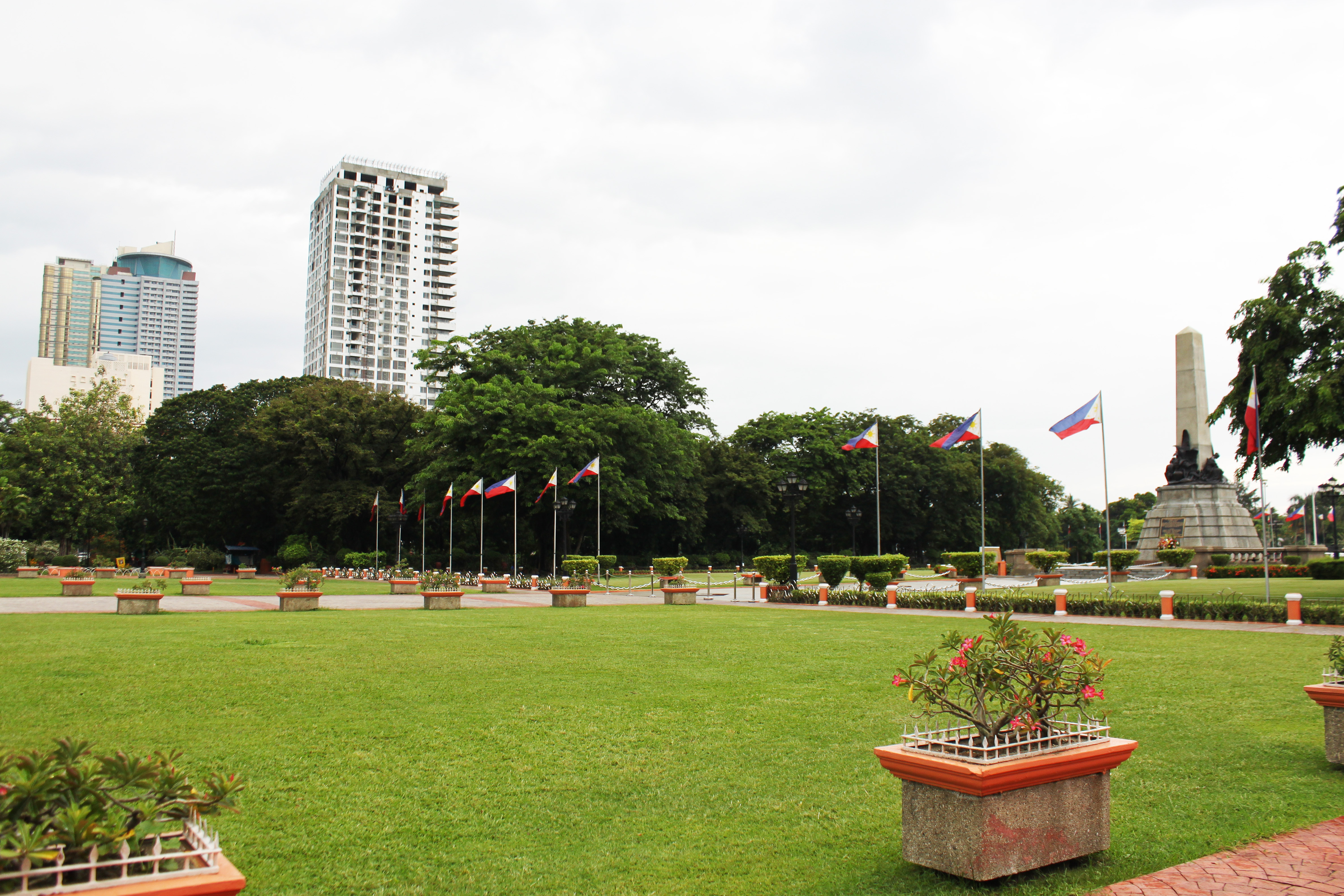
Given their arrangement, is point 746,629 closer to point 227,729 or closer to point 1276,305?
point 227,729

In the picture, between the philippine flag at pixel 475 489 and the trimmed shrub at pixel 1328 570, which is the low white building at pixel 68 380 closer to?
the philippine flag at pixel 475 489

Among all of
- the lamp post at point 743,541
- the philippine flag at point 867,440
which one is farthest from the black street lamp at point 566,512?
the lamp post at point 743,541

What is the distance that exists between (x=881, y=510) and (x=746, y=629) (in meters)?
43.4

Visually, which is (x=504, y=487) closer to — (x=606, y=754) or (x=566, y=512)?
(x=566, y=512)

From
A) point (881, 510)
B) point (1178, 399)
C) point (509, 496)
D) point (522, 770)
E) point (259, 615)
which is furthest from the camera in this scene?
point (881, 510)

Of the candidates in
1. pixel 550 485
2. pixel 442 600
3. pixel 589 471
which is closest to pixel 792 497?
pixel 589 471

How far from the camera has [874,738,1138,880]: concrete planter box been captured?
12.2 feet

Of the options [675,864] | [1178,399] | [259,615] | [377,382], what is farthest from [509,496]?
[377,382]

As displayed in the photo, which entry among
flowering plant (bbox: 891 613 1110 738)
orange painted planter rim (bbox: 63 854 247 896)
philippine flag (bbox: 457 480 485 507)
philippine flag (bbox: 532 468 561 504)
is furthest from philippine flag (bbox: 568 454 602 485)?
orange painted planter rim (bbox: 63 854 247 896)

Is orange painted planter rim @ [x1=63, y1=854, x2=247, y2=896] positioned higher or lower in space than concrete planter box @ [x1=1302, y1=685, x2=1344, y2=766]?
higher

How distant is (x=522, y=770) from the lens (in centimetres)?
574

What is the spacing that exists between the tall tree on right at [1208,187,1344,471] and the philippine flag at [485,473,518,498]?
71.7ft

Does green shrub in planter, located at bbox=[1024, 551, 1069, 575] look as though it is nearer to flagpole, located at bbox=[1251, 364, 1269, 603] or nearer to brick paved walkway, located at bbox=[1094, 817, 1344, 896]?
flagpole, located at bbox=[1251, 364, 1269, 603]

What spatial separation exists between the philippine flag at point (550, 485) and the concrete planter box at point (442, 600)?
30.8ft
